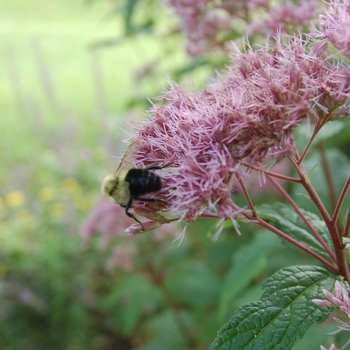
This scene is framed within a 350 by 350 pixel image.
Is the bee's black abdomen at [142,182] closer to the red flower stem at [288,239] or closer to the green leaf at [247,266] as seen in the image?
the red flower stem at [288,239]

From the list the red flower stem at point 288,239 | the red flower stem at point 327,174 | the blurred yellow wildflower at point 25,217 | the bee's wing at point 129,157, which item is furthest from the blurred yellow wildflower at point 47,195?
the red flower stem at point 288,239


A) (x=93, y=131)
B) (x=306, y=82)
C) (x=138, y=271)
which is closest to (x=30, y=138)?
(x=93, y=131)

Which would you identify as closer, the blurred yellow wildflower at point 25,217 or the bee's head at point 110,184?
the bee's head at point 110,184

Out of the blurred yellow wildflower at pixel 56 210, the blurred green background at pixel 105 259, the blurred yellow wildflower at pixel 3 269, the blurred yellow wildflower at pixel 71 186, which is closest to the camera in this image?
the blurred green background at pixel 105 259

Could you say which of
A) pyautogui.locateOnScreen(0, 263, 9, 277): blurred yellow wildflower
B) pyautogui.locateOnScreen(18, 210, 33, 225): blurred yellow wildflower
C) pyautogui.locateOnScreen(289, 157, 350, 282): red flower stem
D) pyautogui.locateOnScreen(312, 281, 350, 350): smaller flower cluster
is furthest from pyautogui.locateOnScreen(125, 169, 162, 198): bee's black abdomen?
pyautogui.locateOnScreen(18, 210, 33, 225): blurred yellow wildflower

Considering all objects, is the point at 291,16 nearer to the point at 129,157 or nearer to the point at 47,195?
the point at 129,157
